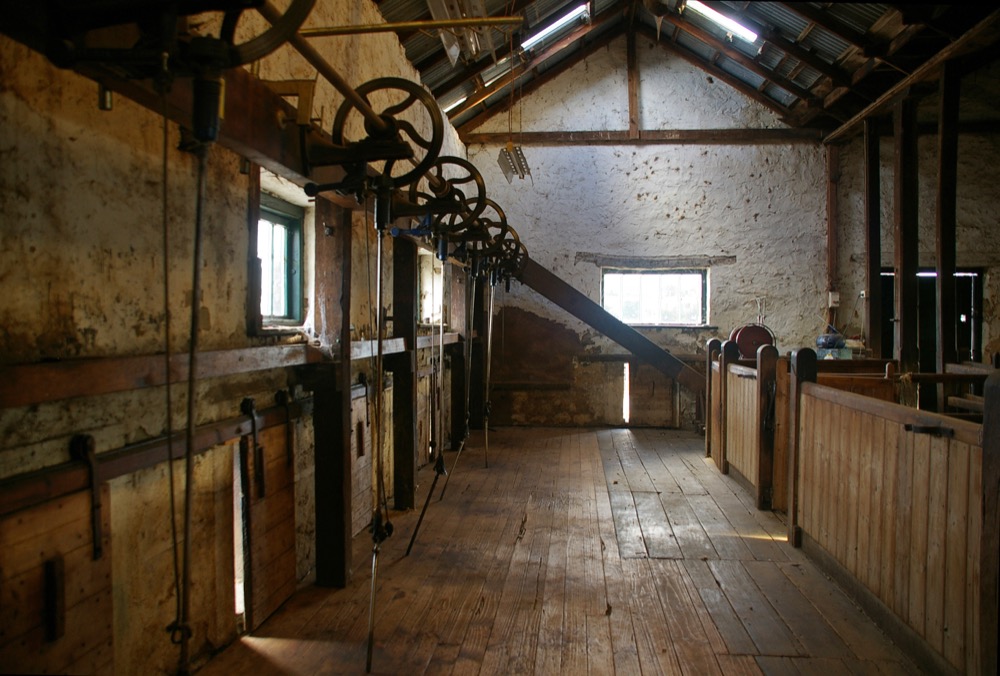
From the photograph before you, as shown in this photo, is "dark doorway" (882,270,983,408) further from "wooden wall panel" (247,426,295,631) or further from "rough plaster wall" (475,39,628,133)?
"wooden wall panel" (247,426,295,631)

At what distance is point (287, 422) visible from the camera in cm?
272

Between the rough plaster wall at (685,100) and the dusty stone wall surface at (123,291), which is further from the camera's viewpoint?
the rough plaster wall at (685,100)

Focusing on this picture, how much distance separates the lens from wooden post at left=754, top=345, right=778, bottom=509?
4105mm

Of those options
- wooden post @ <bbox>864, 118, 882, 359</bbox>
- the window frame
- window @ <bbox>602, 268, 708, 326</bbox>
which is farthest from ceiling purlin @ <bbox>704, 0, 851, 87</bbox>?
window @ <bbox>602, 268, 708, 326</bbox>

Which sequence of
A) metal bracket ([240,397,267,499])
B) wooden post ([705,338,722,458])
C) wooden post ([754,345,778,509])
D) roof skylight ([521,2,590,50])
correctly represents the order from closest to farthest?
metal bracket ([240,397,267,499]), wooden post ([754,345,778,509]), wooden post ([705,338,722,458]), roof skylight ([521,2,590,50])

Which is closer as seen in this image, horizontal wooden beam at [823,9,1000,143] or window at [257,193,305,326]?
window at [257,193,305,326]

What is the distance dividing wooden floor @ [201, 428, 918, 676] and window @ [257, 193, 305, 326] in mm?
1359

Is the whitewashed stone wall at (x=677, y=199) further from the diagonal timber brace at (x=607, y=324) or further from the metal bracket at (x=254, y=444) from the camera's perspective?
the metal bracket at (x=254, y=444)

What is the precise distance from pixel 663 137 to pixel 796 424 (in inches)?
204

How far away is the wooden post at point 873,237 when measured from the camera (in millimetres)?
6621

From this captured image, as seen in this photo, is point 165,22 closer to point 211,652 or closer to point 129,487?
point 129,487

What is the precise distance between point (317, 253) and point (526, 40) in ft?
14.8

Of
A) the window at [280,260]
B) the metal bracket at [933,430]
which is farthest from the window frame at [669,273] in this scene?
the metal bracket at [933,430]

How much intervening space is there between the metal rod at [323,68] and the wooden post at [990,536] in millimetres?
2009
